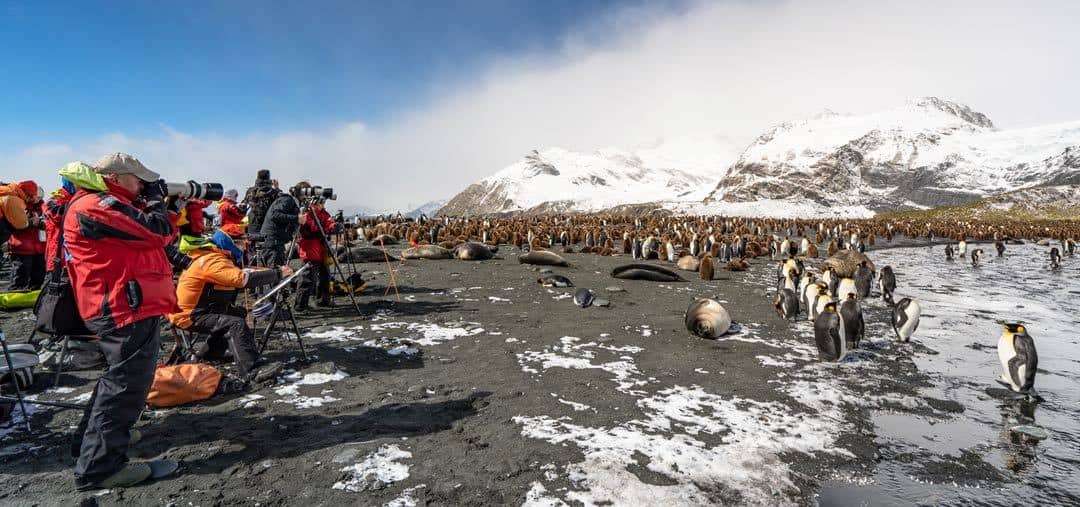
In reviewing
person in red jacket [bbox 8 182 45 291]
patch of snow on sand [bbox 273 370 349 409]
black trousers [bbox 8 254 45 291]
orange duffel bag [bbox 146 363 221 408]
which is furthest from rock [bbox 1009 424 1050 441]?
black trousers [bbox 8 254 45 291]

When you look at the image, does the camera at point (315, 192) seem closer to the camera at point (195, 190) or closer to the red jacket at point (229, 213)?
the red jacket at point (229, 213)

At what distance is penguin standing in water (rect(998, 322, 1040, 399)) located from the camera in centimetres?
518

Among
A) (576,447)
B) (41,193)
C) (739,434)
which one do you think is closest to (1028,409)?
(739,434)

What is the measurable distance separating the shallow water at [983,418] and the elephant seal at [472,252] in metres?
11.5

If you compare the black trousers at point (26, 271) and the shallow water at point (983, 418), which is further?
the black trousers at point (26, 271)

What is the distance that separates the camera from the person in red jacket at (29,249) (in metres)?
7.86

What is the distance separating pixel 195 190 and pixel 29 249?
6.86m

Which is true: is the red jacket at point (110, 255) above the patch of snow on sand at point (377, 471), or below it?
above

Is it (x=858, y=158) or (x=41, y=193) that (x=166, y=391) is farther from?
(x=858, y=158)

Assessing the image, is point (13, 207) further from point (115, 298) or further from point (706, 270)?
point (706, 270)

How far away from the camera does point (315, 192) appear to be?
805 centimetres

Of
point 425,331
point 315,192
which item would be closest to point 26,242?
point 315,192

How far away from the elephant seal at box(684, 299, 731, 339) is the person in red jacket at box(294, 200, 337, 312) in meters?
6.15

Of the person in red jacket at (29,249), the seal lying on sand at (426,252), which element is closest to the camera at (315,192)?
the person in red jacket at (29,249)
